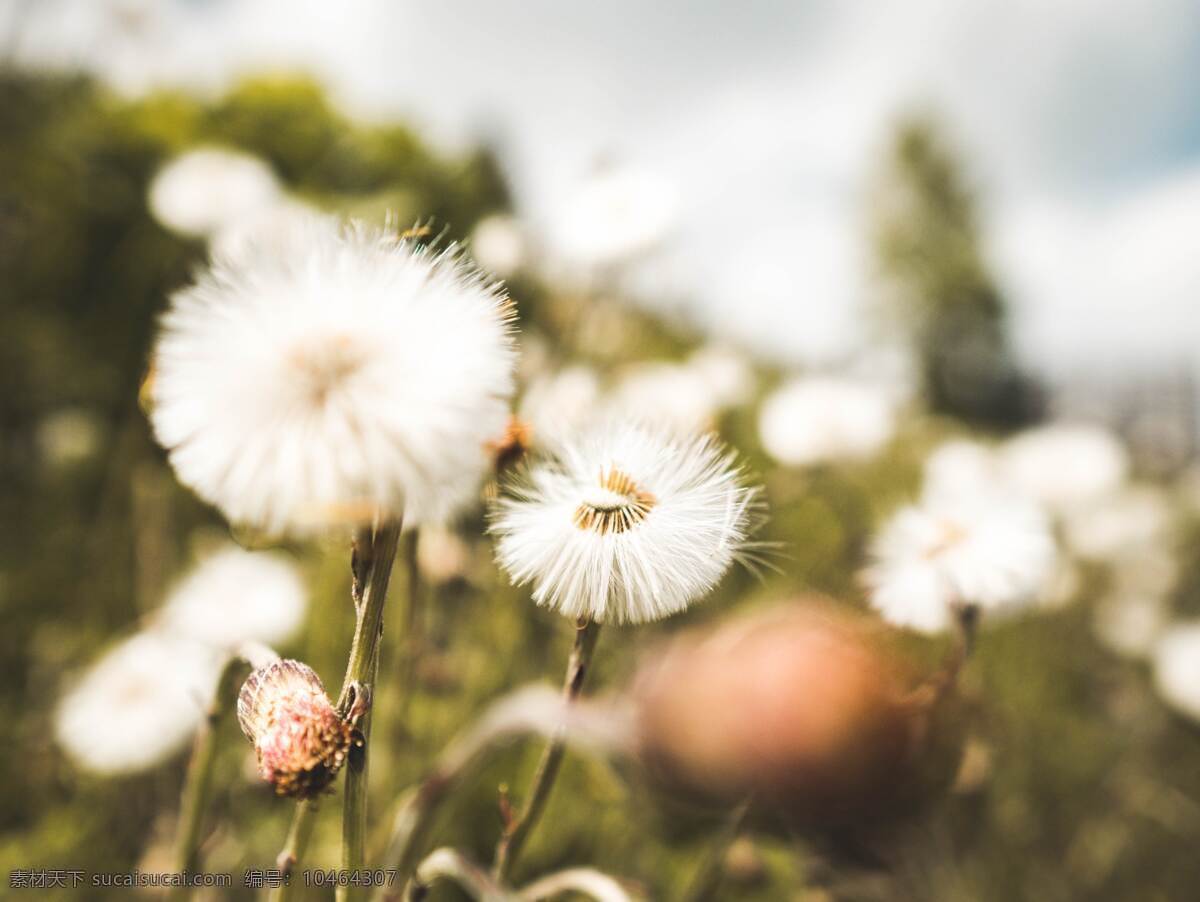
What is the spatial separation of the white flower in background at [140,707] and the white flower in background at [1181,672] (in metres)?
2.50

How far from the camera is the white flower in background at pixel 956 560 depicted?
2.13 ft

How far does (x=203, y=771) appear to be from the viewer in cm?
57

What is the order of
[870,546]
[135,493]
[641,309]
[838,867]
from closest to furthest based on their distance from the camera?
[838,867]
[870,546]
[135,493]
[641,309]

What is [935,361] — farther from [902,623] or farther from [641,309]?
[902,623]

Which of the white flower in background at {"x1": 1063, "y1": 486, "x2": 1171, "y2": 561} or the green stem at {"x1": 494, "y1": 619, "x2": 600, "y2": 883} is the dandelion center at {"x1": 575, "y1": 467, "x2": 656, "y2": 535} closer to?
the green stem at {"x1": 494, "y1": 619, "x2": 600, "y2": 883}

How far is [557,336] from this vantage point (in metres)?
2.86

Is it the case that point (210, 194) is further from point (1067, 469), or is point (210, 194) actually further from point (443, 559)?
point (1067, 469)

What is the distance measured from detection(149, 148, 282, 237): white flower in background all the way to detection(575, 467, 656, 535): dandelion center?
1.46 m

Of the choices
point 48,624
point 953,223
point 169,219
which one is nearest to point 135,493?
point 48,624

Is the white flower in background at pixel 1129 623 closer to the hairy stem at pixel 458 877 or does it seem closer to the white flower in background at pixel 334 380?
the hairy stem at pixel 458 877

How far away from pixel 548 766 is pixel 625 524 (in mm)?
151

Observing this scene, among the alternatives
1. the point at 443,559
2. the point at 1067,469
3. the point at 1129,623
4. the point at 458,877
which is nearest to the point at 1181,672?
the point at 1067,469

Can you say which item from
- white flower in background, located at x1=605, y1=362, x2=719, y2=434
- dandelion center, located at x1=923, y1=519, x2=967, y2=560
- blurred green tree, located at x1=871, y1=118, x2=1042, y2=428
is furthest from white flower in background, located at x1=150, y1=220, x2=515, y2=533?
blurred green tree, located at x1=871, y1=118, x2=1042, y2=428

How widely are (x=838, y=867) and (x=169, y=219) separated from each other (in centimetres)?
188
